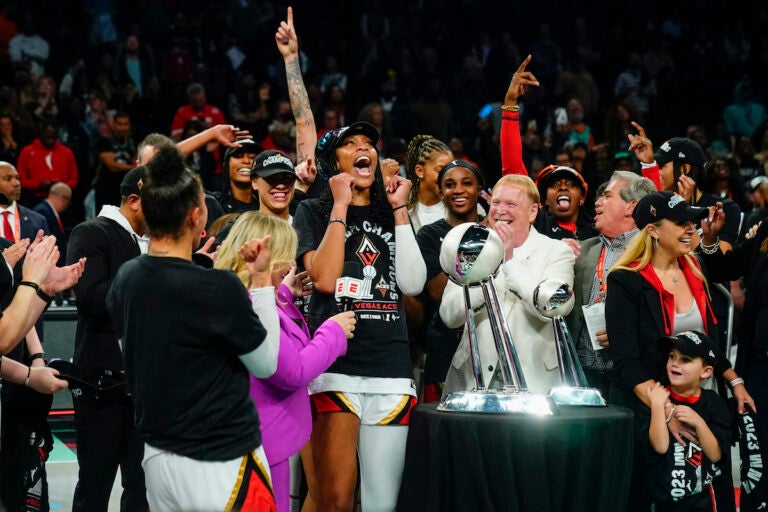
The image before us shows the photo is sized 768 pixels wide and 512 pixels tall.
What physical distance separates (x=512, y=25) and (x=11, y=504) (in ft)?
43.3

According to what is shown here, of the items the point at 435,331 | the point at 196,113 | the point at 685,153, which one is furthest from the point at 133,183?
the point at 196,113

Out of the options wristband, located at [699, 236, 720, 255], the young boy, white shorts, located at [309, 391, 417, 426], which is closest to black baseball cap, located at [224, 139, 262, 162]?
white shorts, located at [309, 391, 417, 426]

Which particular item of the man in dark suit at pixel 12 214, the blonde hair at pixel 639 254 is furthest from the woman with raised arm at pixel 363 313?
the man in dark suit at pixel 12 214

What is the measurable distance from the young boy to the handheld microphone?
1.31m

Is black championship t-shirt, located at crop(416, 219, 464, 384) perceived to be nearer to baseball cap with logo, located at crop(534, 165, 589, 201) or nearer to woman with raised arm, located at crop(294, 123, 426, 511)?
woman with raised arm, located at crop(294, 123, 426, 511)

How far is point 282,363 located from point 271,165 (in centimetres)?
171

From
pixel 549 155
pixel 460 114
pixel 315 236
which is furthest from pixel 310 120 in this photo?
pixel 460 114

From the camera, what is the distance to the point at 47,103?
12.2 meters

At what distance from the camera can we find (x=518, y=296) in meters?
4.45

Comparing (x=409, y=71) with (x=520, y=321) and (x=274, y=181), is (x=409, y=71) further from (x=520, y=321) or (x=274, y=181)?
(x=520, y=321)

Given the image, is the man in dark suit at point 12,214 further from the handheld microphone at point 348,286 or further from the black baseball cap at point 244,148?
the handheld microphone at point 348,286

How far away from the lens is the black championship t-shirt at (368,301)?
4465mm

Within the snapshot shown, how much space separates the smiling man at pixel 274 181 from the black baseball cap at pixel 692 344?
6.25ft

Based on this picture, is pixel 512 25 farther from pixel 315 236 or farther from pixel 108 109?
pixel 315 236
